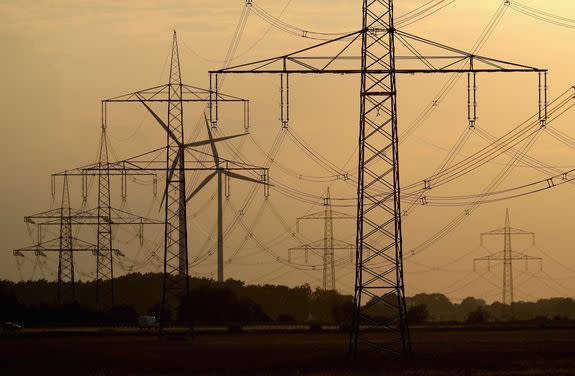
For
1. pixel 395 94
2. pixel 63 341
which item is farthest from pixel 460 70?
pixel 63 341

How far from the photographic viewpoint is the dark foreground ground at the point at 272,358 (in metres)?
69.6

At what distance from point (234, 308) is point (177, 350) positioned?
300ft

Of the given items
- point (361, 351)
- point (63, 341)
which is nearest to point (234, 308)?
point (63, 341)

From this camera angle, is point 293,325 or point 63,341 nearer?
point 63,341

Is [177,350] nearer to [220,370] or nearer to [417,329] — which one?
[220,370]

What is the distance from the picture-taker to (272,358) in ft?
274

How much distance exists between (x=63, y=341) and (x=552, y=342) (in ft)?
137

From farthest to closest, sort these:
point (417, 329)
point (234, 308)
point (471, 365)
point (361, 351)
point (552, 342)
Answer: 1. point (234, 308)
2. point (417, 329)
3. point (552, 342)
4. point (361, 351)
5. point (471, 365)

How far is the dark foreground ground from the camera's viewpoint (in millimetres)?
69562

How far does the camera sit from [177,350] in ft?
317

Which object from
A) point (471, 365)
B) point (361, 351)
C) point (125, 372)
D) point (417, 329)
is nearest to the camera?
point (125, 372)

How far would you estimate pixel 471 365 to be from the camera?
74188 millimetres

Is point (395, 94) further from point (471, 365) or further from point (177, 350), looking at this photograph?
point (177, 350)

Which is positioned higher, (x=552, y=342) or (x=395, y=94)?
(x=395, y=94)
